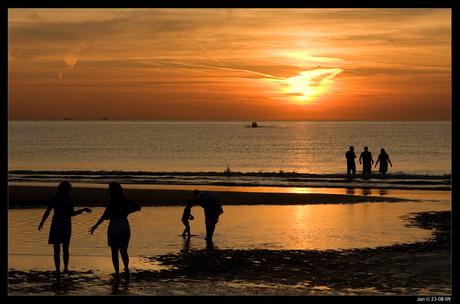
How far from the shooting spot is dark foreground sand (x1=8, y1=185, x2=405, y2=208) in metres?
20.4

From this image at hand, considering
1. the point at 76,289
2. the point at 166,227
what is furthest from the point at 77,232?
the point at 76,289

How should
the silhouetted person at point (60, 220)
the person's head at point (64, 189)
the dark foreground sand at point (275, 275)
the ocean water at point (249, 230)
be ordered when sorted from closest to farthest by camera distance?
the dark foreground sand at point (275, 275) < the silhouetted person at point (60, 220) < the person's head at point (64, 189) < the ocean water at point (249, 230)

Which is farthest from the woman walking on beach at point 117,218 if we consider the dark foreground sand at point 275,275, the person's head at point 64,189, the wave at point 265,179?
the wave at point 265,179

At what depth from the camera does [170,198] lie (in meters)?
22.0

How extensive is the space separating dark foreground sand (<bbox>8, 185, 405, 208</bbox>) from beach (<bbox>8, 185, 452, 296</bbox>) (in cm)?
769

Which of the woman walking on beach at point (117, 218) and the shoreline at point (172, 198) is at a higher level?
the woman walking on beach at point (117, 218)

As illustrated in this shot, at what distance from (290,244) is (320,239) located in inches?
41.9

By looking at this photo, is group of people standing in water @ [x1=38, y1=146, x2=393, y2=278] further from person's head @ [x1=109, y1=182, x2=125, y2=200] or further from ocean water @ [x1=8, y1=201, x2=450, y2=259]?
ocean water @ [x1=8, y1=201, x2=450, y2=259]

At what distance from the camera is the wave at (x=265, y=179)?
30125 mm

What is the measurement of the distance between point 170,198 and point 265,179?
534 inches

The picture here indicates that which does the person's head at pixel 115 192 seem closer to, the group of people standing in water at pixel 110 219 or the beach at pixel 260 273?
the group of people standing in water at pixel 110 219

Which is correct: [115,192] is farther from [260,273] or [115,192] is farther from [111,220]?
[260,273]

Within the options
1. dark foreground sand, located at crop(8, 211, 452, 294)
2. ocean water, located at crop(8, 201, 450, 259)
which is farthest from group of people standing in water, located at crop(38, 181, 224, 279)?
ocean water, located at crop(8, 201, 450, 259)

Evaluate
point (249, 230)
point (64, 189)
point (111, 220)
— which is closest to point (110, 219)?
point (111, 220)
